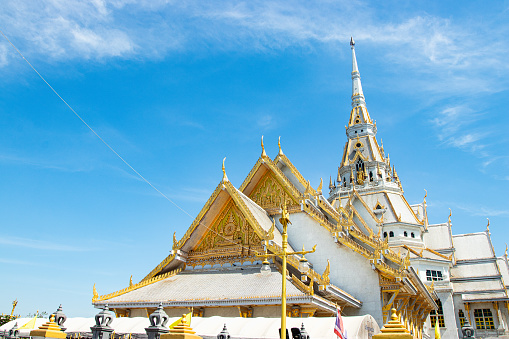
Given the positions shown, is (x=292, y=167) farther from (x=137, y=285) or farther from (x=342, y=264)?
(x=137, y=285)

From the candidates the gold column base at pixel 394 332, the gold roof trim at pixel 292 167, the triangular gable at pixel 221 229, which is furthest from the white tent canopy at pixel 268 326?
the gold roof trim at pixel 292 167

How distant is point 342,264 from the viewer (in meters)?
17.3

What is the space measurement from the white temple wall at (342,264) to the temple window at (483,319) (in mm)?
28801

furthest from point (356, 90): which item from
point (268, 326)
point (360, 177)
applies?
point (268, 326)

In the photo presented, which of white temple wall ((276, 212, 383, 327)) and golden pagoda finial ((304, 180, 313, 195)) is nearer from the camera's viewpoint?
white temple wall ((276, 212, 383, 327))

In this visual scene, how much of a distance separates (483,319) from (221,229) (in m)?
32.8

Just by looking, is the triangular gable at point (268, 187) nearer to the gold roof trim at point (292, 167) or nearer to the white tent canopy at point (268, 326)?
the gold roof trim at point (292, 167)

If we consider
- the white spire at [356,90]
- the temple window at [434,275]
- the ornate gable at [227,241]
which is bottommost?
the ornate gable at [227,241]

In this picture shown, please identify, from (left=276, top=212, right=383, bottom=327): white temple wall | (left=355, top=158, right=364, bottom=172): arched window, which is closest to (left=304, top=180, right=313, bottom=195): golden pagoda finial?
(left=276, top=212, right=383, bottom=327): white temple wall

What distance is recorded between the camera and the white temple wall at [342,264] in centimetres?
1635

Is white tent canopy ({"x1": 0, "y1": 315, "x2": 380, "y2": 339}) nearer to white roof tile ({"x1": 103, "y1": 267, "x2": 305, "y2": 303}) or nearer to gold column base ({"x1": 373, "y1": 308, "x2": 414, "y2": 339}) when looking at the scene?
white roof tile ({"x1": 103, "y1": 267, "x2": 305, "y2": 303})

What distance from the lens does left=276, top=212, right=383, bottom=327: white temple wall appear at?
16.4 metres

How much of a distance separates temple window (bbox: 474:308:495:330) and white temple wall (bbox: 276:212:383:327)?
28.8 meters

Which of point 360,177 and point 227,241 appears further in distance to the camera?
point 360,177
